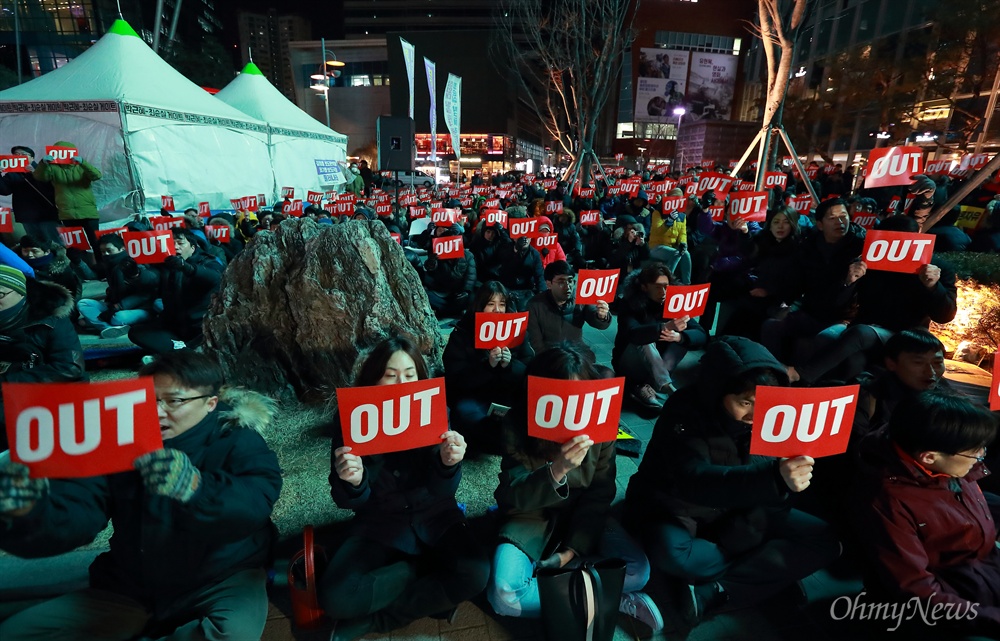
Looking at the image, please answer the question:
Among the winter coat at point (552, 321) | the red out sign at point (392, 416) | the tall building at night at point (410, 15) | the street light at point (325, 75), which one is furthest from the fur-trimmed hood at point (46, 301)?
the tall building at night at point (410, 15)

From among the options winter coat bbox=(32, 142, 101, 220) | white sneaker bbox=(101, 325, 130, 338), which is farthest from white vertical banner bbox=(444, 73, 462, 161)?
white sneaker bbox=(101, 325, 130, 338)

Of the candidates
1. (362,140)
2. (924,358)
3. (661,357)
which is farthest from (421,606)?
(362,140)

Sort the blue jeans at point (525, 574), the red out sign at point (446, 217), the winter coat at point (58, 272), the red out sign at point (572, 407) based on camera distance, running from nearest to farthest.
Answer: the red out sign at point (572, 407), the blue jeans at point (525, 574), the winter coat at point (58, 272), the red out sign at point (446, 217)

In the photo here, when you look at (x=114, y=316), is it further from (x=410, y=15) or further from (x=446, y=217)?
(x=410, y=15)

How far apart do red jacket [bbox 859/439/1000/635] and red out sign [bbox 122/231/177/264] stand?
5860mm

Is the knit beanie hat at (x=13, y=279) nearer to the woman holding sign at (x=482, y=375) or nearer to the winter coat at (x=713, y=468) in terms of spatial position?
the woman holding sign at (x=482, y=375)

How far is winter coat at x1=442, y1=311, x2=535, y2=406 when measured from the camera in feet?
11.5

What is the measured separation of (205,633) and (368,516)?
681 mm

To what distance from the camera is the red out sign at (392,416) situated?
1.81 meters

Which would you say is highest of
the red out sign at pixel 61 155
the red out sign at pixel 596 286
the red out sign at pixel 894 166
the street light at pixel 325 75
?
the street light at pixel 325 75

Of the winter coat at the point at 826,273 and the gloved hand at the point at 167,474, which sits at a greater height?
the winter coat at the point at 826,273

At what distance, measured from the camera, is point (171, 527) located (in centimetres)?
166

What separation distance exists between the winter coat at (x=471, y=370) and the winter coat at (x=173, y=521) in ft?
5.67

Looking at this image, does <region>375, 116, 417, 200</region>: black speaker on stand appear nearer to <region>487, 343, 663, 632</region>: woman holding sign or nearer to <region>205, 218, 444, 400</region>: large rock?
<region>205, 218, 444, 400</region>: large rock
